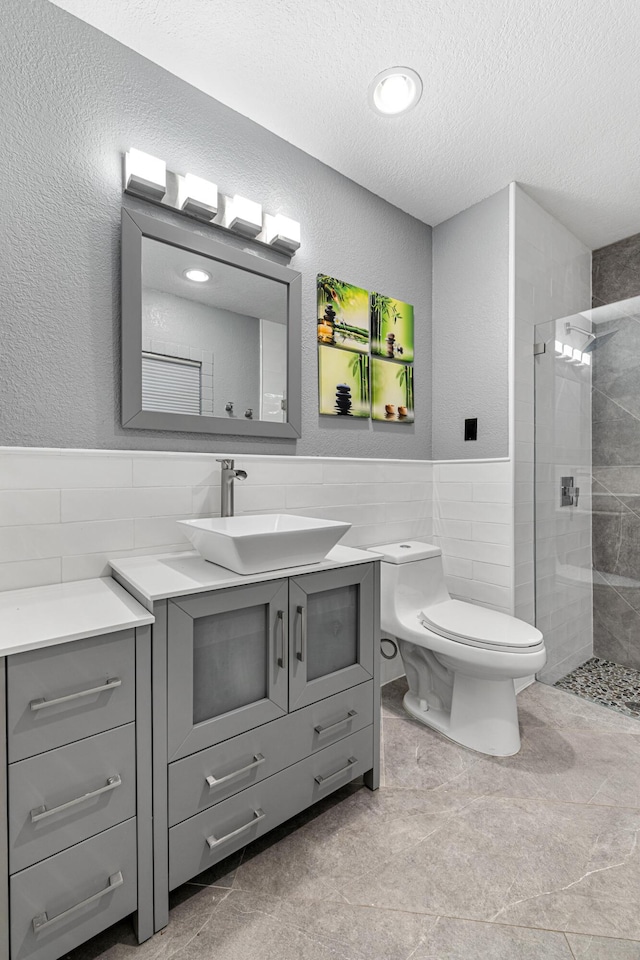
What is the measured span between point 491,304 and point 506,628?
1582 millimetres

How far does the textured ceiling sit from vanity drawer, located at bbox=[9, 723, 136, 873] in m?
2.08

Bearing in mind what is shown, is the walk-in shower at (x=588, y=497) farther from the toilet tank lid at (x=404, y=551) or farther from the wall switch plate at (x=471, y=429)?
the toilet tank lid at (x=404, y=551)

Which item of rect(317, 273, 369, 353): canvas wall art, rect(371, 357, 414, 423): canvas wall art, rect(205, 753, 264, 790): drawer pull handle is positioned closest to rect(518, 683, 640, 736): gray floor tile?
rect(205, 753, 264, 790): drawer pull handle

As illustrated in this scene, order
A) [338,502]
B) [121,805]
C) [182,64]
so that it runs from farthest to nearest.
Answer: [338,502] → [182,64] → [121,805]

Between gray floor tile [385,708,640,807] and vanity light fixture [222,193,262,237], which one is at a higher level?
vanity light fixture [222,193,262,237]

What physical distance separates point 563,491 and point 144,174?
7.85ft

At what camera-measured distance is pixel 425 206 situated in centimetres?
242

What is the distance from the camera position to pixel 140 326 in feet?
5.04

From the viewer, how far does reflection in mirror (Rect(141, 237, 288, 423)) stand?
1575 mm

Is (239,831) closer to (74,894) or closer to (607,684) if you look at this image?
(74,894)

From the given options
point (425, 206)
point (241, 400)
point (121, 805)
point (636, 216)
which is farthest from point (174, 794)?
point (636, 216)

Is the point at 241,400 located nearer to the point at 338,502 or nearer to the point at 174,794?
the point at 338,502

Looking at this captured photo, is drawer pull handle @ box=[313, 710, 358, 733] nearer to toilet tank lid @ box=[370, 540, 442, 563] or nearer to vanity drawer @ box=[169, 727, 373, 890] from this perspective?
vanity drawer @ box=[169, 727, 373, 890]

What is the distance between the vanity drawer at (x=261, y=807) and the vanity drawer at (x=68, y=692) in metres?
0.38
